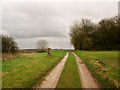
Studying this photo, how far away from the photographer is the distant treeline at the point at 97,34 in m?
95.8

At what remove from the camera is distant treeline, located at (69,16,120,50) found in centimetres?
9581

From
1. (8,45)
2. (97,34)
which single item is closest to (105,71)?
(8,45)

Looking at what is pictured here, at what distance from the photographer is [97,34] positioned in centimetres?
10112

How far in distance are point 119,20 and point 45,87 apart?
3358 inches

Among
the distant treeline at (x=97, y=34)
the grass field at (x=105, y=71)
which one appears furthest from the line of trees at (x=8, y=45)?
the distant treeline at (x=97, y=34)

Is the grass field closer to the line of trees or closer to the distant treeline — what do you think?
the line of trees

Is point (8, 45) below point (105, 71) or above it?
above

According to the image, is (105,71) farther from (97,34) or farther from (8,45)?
(97,34)

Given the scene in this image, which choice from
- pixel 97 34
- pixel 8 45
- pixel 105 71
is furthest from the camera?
pixel 97 34

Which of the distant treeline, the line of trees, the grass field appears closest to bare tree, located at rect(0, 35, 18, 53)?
the line of trees

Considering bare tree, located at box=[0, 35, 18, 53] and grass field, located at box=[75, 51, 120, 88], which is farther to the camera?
bare tree, located at box=[0, 35, 18, 53]

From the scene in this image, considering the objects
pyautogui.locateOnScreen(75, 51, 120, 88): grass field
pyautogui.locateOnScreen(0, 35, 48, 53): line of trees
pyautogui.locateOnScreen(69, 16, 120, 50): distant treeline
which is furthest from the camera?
pyautogui.locateOnScreen(69, 16, 120, 50): distant treeline

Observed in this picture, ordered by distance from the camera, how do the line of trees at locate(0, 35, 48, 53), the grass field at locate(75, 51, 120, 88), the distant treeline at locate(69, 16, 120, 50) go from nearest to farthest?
the grass field at locate(75, 51, 120, 88)
the line of trees at locate(0, 35, 48, 53)
the distant treeline at locate(69, 16, 120, 50)

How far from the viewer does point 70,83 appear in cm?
1523
